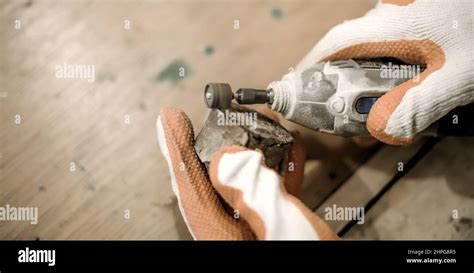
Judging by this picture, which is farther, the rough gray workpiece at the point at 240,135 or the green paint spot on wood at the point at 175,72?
the green paint spot on wood at the point at 175,72

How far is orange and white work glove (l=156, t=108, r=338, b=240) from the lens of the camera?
590 millimetres

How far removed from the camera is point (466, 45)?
68cm

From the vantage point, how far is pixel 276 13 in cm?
86

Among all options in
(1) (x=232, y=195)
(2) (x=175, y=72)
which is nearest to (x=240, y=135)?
(1) (x=232, y=195)

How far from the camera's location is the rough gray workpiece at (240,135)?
26.0 inches

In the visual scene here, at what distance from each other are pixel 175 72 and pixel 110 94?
12 centimetres

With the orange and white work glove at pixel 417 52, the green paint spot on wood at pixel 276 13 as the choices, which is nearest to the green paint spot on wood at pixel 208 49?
the green paint spot on wood at pixel 276 13

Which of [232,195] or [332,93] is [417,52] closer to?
[332,93]
